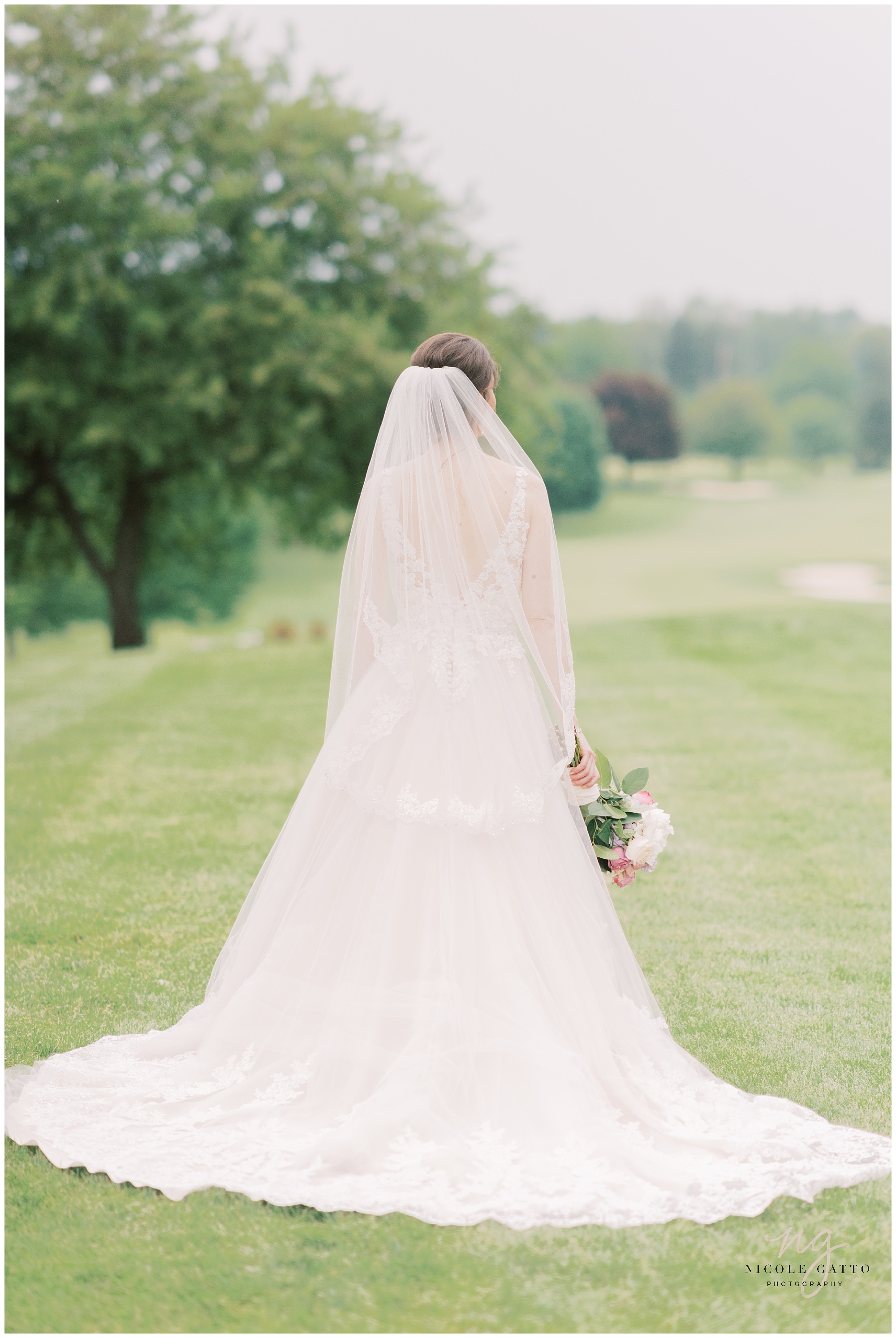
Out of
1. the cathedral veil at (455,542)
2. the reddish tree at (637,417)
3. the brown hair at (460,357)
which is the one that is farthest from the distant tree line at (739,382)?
the cathedral veil at (455,542)

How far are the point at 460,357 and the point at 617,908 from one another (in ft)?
11.6

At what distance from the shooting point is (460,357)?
387 centimetres

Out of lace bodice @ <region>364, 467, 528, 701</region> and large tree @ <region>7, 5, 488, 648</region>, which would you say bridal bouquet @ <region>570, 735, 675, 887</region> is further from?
large tree @ <region>7, 5, 488, 648</region>

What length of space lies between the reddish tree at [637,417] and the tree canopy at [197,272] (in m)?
11.9

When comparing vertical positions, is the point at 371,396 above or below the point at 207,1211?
above

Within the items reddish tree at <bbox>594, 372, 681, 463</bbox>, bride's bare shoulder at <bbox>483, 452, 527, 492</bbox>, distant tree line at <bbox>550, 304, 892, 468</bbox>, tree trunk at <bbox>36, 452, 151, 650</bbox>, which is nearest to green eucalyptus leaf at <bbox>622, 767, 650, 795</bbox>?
bride's bare shoulder at <bbox>483, 452, 527, 492</bbox>

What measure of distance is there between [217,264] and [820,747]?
14971 mm

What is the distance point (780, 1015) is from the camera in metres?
4.76

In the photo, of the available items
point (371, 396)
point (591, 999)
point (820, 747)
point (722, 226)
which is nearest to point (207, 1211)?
point (591, 999)

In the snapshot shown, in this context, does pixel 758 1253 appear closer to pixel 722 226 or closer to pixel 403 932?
pixel 403 932

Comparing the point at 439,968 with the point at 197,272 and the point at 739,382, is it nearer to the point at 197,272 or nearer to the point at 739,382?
the point at 197,272

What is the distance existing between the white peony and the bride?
0.27 meters

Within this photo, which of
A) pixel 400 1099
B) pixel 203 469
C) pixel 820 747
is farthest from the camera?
pixel 203 469

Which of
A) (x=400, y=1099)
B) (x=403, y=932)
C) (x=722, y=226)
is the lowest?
(x=400, y=1099)
